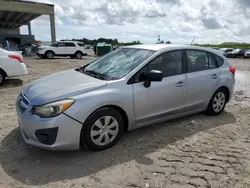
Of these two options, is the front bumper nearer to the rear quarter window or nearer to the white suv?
the rear quarter window

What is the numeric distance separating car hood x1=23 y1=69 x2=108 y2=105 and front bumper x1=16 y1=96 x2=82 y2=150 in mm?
237

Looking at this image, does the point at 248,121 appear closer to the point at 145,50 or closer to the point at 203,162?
the point at 203,162

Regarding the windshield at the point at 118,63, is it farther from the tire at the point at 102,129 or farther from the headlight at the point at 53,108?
the headlight at the point at 53,108

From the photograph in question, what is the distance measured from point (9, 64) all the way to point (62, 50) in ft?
49.9

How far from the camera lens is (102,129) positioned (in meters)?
3.30

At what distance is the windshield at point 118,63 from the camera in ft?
12.1

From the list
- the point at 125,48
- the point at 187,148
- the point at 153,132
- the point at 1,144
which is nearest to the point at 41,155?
the point at 1,144

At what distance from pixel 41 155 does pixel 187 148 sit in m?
2.18

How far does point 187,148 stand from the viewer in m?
3.57

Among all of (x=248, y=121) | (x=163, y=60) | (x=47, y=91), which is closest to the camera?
(x=47, y=91)

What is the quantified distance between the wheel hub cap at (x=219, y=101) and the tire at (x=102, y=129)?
7.92ft

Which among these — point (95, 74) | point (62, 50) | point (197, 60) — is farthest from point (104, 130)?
point (62, 50)

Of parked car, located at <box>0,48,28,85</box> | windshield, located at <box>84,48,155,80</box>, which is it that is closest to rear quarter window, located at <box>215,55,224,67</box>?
windshield, located at <box>84,48,155,80</box>

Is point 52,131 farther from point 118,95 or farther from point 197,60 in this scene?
point 197,60
